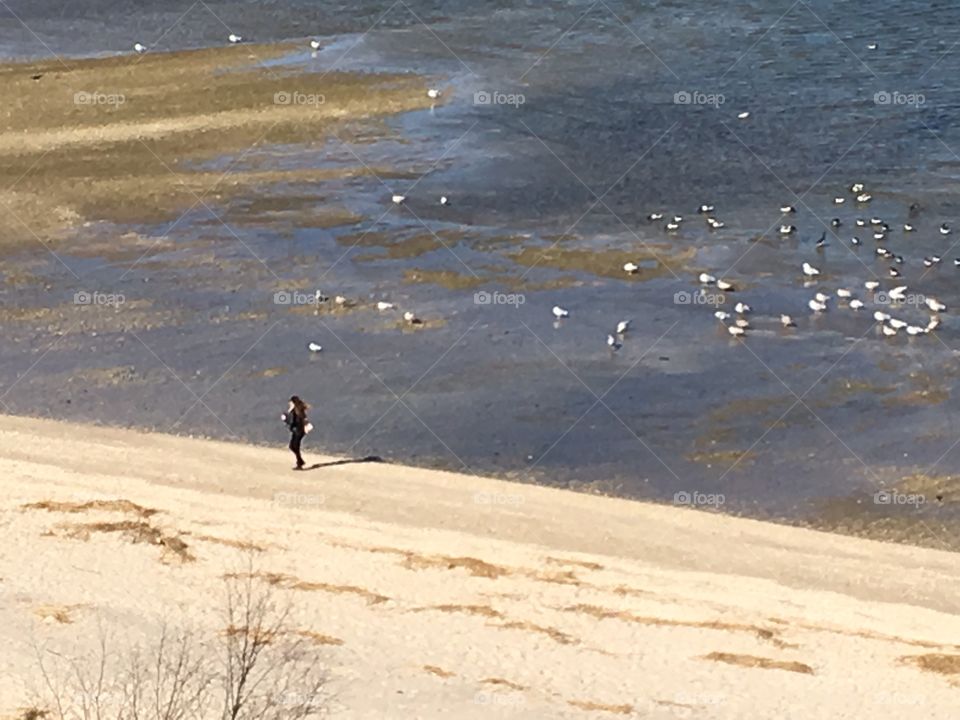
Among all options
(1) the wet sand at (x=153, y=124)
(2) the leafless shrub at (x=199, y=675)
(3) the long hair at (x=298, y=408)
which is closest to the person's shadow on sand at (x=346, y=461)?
(3) the long hair at (x=298, y=408)

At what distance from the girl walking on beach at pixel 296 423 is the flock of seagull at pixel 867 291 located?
8.39 m

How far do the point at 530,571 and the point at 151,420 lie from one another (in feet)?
26.7

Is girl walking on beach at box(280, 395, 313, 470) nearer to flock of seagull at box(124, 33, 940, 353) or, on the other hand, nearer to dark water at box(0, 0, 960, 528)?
dark water at box(0, 0, 960, 528)

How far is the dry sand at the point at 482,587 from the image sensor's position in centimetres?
1945

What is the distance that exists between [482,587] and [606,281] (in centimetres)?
1141

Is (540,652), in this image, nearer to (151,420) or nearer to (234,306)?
(151,420)

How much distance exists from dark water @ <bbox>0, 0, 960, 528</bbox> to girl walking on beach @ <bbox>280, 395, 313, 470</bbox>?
1.66m

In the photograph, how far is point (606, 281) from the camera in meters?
32.4

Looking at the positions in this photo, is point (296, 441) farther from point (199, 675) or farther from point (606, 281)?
point (606, 281)

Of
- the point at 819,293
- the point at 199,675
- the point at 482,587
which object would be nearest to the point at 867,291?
the point at 819,293

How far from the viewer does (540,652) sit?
20.5m

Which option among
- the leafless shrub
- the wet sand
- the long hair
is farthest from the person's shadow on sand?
the wet sand

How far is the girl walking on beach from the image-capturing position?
2519cm

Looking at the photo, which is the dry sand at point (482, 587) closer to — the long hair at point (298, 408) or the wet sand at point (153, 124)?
the long hair at point (298, 408)
